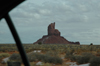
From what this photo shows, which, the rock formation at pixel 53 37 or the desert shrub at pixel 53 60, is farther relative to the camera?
the rock formation at pixel 53 37

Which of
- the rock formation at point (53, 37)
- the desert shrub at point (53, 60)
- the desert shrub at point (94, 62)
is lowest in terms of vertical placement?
the desert shrub at point (94, 62)

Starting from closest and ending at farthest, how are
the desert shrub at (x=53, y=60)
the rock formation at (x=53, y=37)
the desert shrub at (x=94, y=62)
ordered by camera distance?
the desert shrub at (x=94, y=62) < the desert shrub at (x=53, y=60) < the rock formation at (x=53, y=37)

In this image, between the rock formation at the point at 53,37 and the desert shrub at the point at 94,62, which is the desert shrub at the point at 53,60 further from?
the rock formation at the point at 53,37

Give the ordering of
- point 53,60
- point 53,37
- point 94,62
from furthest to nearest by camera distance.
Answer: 1. point 53,37
2. point 53,60
3. point 94,62

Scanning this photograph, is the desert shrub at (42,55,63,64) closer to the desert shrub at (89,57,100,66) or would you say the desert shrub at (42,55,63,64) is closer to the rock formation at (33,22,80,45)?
the desert shrub at (89,57,100,66)

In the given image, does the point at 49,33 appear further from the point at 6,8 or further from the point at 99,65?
the point at 6,8

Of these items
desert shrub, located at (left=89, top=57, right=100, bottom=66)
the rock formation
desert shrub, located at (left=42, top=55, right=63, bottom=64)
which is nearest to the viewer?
desert shrub, located at (left=89, top=57, right=100, bottom=66)

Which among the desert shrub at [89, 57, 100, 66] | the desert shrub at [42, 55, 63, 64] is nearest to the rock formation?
the desert shrub at [42, 55, 63, 64]

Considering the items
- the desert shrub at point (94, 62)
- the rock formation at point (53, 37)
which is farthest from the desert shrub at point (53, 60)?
the rock formation at point (53, 37)

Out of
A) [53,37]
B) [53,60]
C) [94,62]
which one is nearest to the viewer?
[94,62]

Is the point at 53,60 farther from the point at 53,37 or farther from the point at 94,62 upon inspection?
the point at 53,37

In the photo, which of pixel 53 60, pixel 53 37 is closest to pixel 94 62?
pixel 53 60

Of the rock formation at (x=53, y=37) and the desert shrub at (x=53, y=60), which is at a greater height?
the rock formation at (x=53, y=37)

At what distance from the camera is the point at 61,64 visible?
77.4 ft
